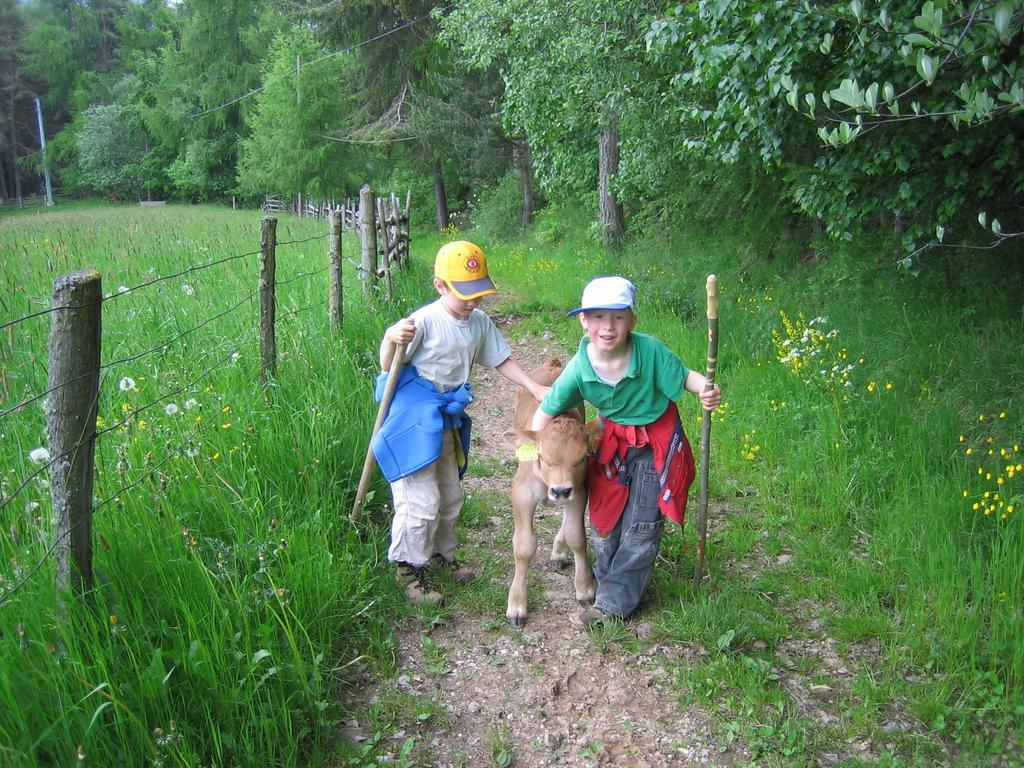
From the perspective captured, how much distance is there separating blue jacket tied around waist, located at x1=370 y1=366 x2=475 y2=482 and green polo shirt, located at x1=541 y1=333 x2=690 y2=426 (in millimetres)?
610

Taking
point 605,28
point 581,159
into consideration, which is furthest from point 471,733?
point 581,159

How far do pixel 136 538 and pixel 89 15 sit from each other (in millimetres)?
73937

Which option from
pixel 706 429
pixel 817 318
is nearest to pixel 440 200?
pixel 817 318

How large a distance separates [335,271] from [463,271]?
10.5 ft

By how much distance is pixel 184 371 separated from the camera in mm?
5348

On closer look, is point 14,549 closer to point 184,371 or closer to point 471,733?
point 471,733

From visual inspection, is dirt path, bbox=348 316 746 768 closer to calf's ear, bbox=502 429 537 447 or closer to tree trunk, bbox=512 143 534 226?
calf's ear, bbox=502 429 537 447

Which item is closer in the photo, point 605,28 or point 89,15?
point 605,28

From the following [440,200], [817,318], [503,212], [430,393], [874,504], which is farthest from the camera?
[440,200]

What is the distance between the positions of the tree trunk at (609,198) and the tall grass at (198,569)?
897cm

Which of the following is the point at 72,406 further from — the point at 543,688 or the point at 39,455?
the point at 543,688

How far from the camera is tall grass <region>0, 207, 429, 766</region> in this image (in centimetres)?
264

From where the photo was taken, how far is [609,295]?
3.57 meters

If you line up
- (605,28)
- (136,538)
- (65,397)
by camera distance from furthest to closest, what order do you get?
1. (605,28)
2. (136,538)
3. (65,397)
